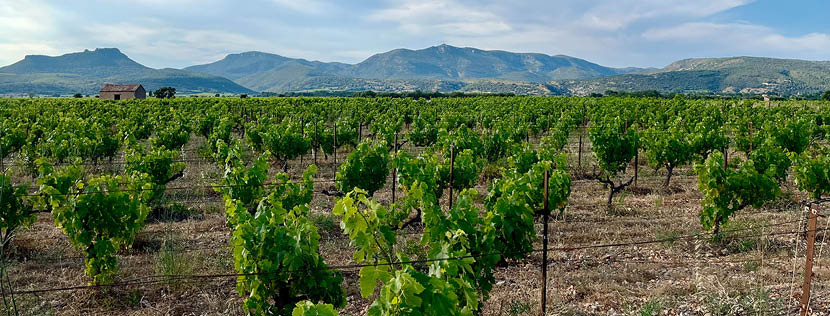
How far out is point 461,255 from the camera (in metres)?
4.59

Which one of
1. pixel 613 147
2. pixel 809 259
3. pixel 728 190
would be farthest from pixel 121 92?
pixel 809 259

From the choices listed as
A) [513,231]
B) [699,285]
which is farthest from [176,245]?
[699,285]

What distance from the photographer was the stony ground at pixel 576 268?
681cm

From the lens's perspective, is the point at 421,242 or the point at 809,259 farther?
the point at 809,259

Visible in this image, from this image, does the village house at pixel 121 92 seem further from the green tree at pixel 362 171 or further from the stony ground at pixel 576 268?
the green tree at pixel 362 171

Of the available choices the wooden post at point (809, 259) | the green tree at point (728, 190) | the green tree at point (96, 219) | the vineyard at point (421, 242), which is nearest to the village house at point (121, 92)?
the vineyard at point (421, 242)

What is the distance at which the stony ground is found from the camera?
6.81 meters

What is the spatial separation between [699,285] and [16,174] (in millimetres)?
18338

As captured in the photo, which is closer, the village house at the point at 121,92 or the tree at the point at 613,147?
the tree at the point at 613,147

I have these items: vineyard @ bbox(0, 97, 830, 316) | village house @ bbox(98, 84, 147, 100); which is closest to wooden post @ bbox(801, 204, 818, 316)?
vineyard @ bbox(0, 97, 830, 316)

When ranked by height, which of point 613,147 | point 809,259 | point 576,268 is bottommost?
point 576,268

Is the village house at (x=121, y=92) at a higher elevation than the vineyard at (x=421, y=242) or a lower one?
higher

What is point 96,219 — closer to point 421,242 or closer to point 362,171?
point 421,242

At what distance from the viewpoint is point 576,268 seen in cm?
827
